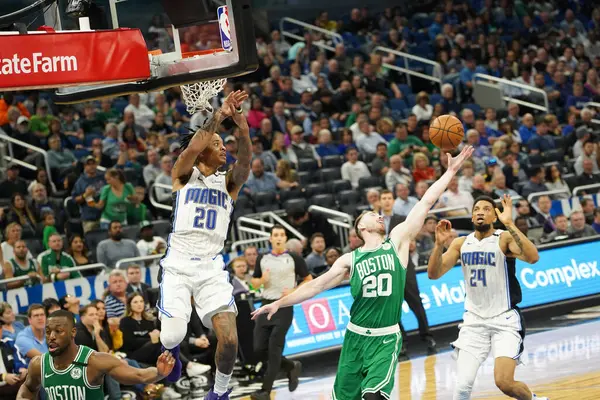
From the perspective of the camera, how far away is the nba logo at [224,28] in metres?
9.37

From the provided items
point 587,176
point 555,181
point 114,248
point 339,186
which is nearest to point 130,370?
point 114,248

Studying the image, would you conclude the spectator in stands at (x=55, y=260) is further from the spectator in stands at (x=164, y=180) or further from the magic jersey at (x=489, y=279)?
the magic jersey at (x=489, y=279)

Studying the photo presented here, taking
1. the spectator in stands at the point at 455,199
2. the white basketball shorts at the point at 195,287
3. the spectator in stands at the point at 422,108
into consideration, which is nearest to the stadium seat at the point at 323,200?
the spectator in stands at the point at 455,199

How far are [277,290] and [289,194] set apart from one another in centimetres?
495

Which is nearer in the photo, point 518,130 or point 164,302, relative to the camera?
point 164,302

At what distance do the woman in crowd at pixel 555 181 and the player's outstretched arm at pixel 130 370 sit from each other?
510 inches

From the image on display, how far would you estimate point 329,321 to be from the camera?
15.1 meters

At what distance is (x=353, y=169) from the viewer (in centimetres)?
1916

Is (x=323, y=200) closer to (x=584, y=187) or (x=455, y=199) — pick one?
(x=455, y=199)

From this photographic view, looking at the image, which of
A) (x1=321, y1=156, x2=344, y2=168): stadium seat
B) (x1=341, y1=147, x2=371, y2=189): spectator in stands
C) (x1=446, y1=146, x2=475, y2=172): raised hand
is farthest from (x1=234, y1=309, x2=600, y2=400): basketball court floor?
(x1=321, y1=156, x2=344, y2=168): stadium seat

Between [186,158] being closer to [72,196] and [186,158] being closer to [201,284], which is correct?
[201,284]

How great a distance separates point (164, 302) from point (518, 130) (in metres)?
14.7

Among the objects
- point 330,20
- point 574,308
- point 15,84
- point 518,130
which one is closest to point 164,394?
point 15,84

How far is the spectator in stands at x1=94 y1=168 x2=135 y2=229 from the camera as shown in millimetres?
16314
